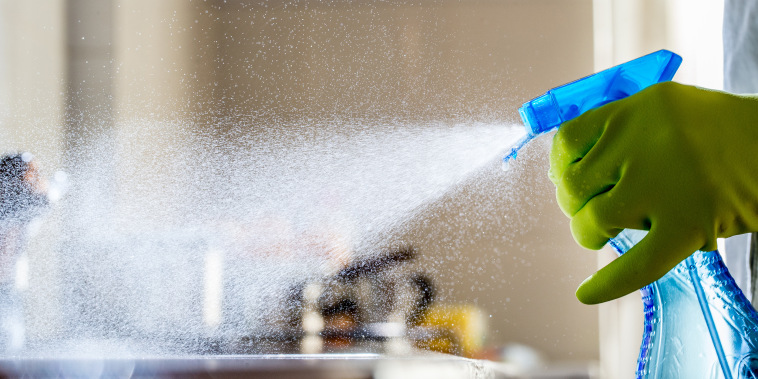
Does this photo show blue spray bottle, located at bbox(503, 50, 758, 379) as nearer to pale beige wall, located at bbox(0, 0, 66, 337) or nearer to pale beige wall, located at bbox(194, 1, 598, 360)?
pale beige wall, located at bbox(194, 1, 598, 360)

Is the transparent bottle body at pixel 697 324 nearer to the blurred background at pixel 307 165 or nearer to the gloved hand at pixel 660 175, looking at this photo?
the gloved hand at pixel 660 175

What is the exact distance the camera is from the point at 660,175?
34 centimetres

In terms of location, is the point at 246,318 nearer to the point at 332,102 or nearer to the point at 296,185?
the point at 296,185

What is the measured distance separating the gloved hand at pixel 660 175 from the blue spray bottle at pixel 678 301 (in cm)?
2

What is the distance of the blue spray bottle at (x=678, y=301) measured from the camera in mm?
355

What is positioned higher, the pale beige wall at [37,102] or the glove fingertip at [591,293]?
the pale beige wall at [37,102]

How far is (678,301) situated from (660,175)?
11 centimetres

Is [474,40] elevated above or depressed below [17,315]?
above

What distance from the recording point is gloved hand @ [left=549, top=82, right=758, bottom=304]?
1.10 feet

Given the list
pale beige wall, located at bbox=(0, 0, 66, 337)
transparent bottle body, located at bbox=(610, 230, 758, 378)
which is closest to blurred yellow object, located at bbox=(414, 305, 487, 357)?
transparent bottle body, located at bbox=(610, 230, 758, 378)

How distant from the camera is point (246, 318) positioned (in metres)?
0.84

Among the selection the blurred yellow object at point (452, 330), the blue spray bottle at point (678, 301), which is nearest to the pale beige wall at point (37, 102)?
the blurred yellow object at point (452, 330)

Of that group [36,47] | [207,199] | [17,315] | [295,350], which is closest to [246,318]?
[295,350]

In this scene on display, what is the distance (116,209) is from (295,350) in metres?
0.35
